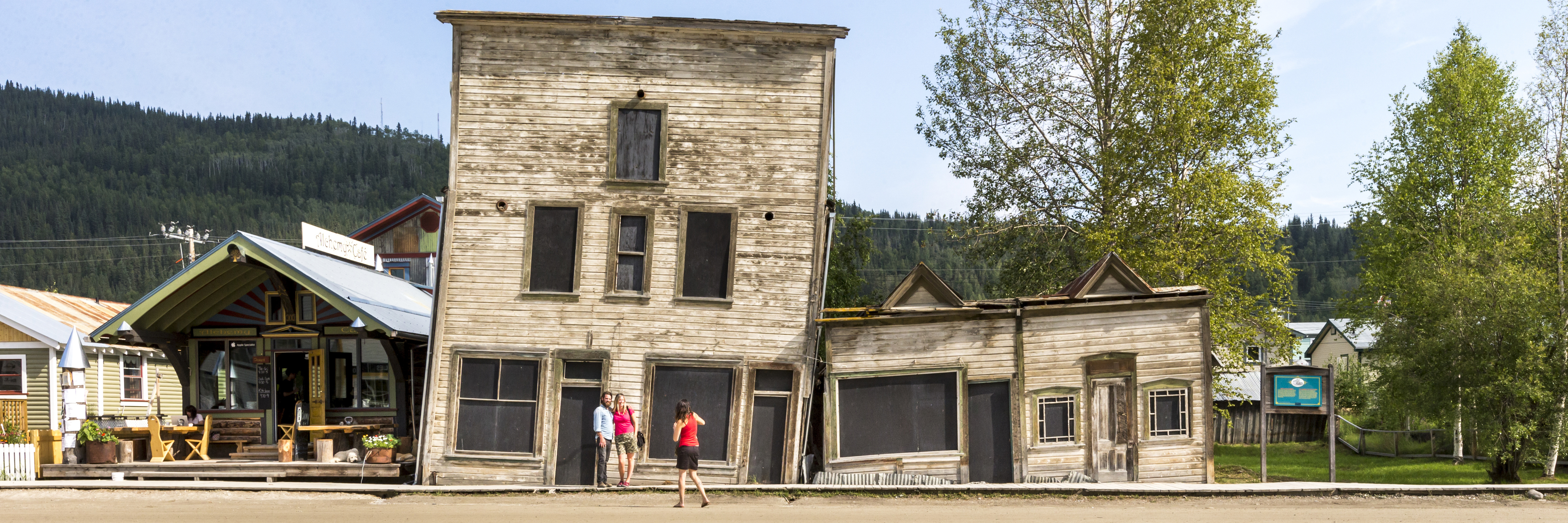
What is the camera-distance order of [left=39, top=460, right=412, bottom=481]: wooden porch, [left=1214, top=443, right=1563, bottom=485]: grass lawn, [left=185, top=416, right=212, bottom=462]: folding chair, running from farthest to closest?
[left=1214, top=443, right=1563, bottom=485]: grass lawn < [left=185, top=416, right=212, bottom=462]: folding chair < [left=39, top=460, right=412, bottom=481]: wooden porch

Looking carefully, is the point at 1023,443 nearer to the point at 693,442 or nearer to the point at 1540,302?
the point at 693,442

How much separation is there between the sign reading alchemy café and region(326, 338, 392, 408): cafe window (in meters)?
1.70

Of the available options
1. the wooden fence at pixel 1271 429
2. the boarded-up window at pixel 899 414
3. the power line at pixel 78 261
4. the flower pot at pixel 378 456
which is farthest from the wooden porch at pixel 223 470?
the power line at pixel 78 261

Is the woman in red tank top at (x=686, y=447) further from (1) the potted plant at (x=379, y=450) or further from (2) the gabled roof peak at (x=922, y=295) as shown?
(1) the potted plant at (x=379, y=450)

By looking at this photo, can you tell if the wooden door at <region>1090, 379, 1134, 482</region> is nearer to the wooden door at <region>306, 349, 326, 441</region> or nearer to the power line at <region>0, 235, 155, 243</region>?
the wooden door at <region>306, 349, 326, 441</region>

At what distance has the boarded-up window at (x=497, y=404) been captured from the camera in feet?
53.8

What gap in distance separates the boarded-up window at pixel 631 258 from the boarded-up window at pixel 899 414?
3.69 metres

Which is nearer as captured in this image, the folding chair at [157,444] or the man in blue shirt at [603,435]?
the man in blue shirt at [603,435]

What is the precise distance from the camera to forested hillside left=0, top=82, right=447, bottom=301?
374 ft

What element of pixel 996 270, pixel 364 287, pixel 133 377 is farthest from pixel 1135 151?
pixel 996 270

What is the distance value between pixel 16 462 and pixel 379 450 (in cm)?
628

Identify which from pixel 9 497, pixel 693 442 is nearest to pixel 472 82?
pixel 693 442


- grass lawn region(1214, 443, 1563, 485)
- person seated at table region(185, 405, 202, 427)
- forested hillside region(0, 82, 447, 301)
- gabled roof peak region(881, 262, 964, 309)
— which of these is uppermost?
forested hillside region(0, 82, 447, 301)

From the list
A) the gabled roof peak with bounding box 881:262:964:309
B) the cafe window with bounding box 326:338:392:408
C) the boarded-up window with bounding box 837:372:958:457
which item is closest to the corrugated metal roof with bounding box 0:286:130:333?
the cafe window with bounding box 326:338:392:408
